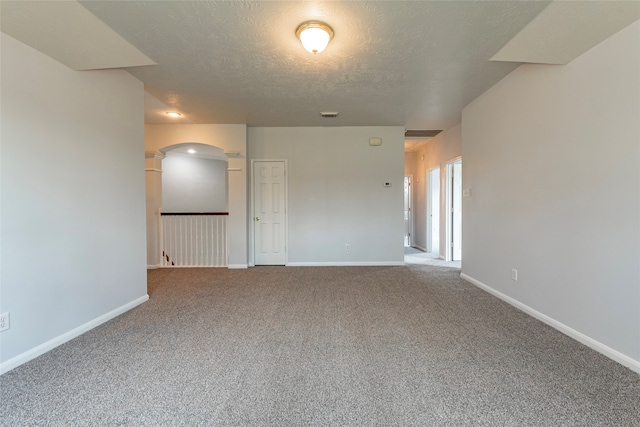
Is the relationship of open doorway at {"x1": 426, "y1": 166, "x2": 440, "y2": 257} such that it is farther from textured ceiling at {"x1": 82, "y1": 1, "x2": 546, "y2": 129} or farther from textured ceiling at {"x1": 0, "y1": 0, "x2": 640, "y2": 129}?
textured ceiling at {"x1": 0, "y1": 0, "x2": 640, "y2": 129}

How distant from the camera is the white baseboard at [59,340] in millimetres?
1759

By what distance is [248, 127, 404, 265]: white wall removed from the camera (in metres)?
4.73

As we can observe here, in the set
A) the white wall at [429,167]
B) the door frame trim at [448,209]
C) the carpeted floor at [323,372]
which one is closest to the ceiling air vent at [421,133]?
the white wall at [429,167]

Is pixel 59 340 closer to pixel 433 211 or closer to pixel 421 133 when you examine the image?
pixel 421 133

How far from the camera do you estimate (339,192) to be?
4.77m

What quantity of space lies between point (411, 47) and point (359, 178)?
8.48ft

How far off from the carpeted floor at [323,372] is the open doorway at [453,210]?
2496 mm

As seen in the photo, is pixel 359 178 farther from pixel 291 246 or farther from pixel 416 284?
pixel 416 284

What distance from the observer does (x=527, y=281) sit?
104 inches

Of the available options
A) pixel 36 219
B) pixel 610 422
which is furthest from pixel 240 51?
pixel 610 422

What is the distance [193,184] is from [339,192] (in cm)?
569

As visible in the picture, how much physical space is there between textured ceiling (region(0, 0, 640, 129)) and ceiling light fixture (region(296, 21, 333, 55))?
0.17ft

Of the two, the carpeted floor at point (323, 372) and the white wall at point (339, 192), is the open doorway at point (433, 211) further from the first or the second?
the carpeted floor at point (323, 372)

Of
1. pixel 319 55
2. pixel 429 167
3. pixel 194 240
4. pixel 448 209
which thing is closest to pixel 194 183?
pixel 194 240
